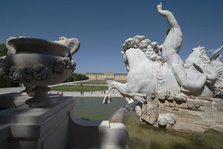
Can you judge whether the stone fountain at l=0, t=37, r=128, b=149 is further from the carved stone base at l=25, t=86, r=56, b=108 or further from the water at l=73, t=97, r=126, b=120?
the water at l=73, t=97, r=126, b=120

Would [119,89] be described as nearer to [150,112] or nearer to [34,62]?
[150,112]

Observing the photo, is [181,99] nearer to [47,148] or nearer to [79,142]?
[79,142]

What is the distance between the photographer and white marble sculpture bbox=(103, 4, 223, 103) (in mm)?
4629

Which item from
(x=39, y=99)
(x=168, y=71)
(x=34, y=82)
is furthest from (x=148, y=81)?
(x=34, y=82)

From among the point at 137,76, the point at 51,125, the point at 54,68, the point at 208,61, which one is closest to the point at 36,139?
the point at 51,125

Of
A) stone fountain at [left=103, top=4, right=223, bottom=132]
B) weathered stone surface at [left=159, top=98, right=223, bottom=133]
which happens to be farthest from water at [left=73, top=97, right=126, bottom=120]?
weathered stone surface at [left=159, top=98, right=223, bottom=133]

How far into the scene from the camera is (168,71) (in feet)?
15.7

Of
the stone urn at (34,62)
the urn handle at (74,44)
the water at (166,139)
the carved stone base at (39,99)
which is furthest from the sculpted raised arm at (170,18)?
the carved stone base at (39,99)

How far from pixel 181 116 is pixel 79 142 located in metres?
2.96

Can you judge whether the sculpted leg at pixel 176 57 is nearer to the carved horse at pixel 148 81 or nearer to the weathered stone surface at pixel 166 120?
the carved horse at pixel 148 81

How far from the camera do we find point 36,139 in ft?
5.10

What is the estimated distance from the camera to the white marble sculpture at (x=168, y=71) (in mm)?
4629

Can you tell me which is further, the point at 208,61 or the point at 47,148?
the point at 208,61

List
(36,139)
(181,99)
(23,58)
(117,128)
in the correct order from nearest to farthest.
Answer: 1. (36,139)
2. (23,58)
3. (117,128)
4. (181,99)
